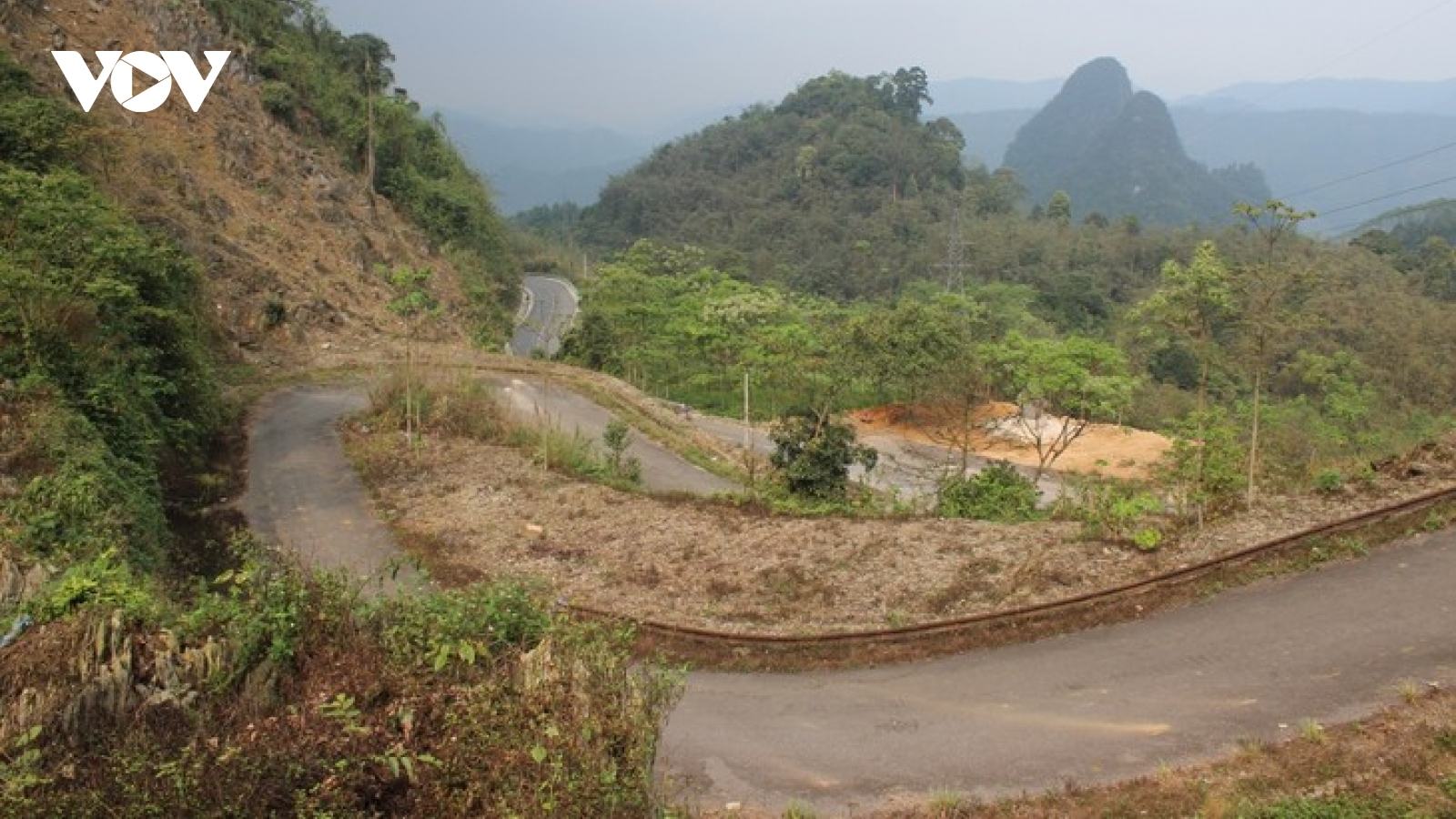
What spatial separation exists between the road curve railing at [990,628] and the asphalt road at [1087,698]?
5.9 inches

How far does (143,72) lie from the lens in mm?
26000

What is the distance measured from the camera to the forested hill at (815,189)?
64625 mm

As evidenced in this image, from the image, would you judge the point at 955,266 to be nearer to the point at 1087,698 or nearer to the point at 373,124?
the point at 373,124

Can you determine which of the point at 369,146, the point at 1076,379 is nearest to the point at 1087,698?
the point at 1076,379

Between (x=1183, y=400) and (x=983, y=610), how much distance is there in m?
31.8

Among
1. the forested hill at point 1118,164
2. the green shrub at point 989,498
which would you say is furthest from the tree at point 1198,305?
the forested hill at point 1118,164

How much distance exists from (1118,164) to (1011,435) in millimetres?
145248

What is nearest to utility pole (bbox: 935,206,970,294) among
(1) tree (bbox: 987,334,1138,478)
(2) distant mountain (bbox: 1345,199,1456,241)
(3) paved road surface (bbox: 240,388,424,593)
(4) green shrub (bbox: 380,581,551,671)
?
(1) tree (bbox: 987,334,1138,478)

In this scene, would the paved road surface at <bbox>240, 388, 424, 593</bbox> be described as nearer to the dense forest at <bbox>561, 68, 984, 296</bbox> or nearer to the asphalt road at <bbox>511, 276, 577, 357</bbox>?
the asphalt road at <bbox>511, 276, 577, 357</bbox>

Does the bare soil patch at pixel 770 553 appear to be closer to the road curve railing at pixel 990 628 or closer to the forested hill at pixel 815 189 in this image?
the road curve railing at pixel 990 628

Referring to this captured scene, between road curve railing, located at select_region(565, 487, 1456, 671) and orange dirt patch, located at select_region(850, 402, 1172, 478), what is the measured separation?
52.0 feet

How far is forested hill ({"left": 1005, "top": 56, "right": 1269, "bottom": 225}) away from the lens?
138750 mm

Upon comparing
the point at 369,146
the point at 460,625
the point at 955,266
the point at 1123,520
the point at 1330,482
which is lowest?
the point at 955,266

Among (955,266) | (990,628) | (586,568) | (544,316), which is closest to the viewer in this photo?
(990,628)
